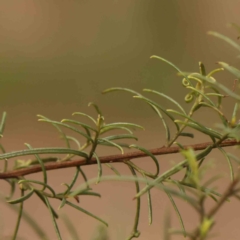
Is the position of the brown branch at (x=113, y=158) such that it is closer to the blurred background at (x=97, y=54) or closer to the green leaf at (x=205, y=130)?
the green leaf at (x=205, y=130)

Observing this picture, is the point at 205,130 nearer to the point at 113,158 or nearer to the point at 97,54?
the point at 113,158

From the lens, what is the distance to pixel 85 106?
1.22 m

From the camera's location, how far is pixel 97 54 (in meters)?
1.29

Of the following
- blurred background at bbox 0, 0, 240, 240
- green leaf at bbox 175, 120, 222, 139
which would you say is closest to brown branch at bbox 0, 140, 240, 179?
green leaf at bbox 175, 120, 222, 139

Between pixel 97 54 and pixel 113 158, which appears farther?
pixel 97 54

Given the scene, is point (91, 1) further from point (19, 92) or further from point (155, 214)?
point (155, 214)

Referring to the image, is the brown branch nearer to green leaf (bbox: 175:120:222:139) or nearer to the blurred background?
A: green leaf (bbox: 175:120:222:139)

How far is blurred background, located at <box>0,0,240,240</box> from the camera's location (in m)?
1.24

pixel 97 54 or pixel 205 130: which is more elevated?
pixel 97 54

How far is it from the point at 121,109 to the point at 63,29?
34 centimetres

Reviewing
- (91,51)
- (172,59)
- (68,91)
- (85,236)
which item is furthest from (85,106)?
(85,236)

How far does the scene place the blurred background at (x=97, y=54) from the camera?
1241mm

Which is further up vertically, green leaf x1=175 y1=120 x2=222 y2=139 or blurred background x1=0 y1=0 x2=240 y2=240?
blurred background x1=0 y1=0 x2=240 y2=240

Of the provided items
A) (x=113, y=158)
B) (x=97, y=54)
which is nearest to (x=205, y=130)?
(x=113, y=158)
